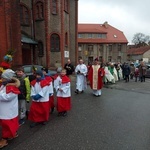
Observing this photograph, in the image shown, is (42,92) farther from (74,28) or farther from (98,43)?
(98,43)

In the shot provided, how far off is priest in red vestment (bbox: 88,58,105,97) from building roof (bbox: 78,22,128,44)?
132ft

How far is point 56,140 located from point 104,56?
48072 millimetres

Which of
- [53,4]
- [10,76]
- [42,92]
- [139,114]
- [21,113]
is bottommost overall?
[139,114]

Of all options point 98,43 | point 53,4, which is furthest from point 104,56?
point 53,4

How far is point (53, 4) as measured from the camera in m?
21.7

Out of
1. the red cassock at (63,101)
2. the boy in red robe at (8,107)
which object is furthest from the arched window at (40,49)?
the boy in red robe at (8,107)

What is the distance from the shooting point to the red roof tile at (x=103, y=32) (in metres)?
50.6

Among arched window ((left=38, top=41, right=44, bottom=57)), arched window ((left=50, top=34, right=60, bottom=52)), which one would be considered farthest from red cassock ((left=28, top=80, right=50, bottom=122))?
arched window ((left=38, top=41, right=44, bottom=57))

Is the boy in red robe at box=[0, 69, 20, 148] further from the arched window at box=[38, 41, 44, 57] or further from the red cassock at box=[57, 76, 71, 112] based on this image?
the arched window at box=[38, 41, 44, 57]

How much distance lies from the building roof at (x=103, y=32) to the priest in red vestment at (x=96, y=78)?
40143 mm

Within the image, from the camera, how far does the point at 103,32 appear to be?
51.5m

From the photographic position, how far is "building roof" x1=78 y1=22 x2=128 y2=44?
50.6 metres

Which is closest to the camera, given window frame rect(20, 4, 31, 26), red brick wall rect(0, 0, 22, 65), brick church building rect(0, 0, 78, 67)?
red brick wall rect(0, 0, 22, 65)

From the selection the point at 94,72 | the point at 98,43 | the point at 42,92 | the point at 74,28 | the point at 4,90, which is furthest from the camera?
the point at 98,43
